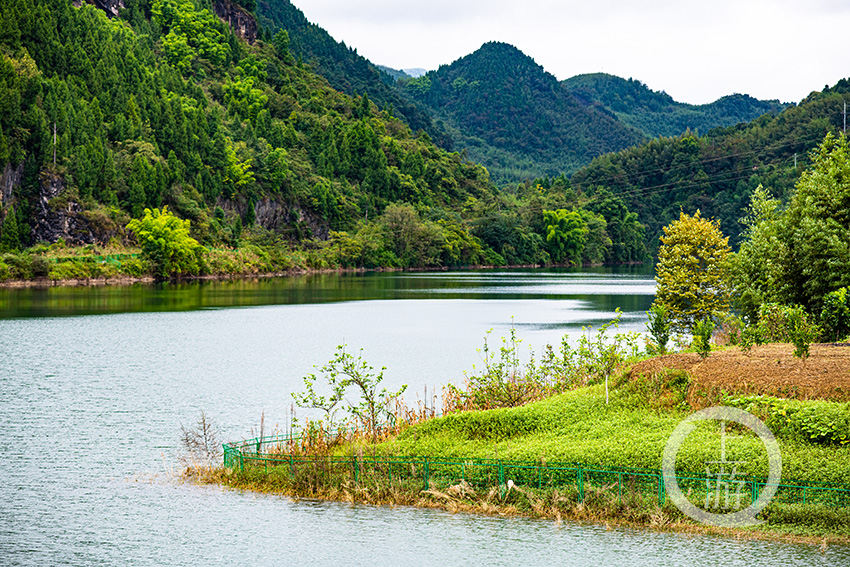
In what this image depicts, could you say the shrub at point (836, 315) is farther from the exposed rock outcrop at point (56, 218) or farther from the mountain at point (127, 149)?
the exposed rock outcrop at point (56, 218)

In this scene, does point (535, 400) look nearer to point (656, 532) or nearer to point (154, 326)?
point (656, 532)

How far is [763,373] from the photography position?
23.5 m

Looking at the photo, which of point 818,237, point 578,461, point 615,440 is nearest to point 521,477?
point 578,461

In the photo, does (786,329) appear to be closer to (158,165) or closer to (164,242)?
(164,242)

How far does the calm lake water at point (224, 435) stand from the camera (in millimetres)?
17906

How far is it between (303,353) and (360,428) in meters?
21.5

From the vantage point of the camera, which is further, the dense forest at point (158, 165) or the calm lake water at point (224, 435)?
the dense forest at point (158, 165)

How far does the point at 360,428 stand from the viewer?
26812 mm

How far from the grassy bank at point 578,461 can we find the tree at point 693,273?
71.8 feet

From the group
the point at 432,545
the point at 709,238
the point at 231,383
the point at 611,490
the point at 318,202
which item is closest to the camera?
the point at 432,545

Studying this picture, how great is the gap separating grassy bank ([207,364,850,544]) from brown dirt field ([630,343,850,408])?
22.6 inches

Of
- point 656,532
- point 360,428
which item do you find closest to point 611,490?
point 656,532

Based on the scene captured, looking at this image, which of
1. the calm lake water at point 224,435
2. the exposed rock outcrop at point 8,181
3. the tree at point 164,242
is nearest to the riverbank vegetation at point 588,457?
the calm lake water at point 224,435

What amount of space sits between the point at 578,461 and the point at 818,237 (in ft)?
63.1
